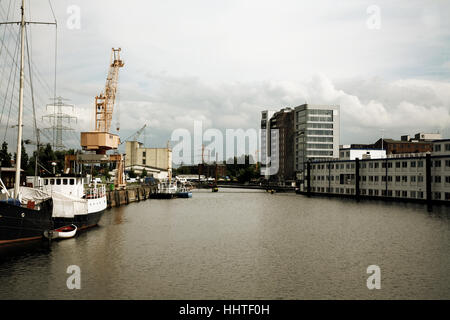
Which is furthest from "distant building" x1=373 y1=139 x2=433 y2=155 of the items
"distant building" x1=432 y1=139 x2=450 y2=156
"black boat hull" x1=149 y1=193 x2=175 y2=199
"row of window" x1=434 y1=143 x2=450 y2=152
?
"black boat hull" x1=149 y1=193 x2=175 y2=199

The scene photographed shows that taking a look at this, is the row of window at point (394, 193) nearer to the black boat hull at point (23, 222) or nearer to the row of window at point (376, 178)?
the row of window at point (376, 178)

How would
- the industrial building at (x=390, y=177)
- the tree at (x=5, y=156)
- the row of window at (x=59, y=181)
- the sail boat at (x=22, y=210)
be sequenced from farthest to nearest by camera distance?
1. the tree at (x=5, y=156)
2. the industrial building at (x=390, y=177)
3. the row of window at (x=59, y=181)
4. the sail boat at (x=22, y=210)

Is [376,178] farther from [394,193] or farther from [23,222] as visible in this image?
[23,222]

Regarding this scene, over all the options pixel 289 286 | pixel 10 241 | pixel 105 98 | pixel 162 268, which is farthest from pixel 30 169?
pixel 289 286

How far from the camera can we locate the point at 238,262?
120ft

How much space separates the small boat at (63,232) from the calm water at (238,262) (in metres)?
0.88

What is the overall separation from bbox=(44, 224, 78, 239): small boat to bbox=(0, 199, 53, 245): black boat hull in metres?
1.00

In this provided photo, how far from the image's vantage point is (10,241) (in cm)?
3912

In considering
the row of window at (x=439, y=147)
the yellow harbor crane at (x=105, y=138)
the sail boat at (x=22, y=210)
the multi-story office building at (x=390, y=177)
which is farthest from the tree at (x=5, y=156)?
the row of window at (x=439, y=147)

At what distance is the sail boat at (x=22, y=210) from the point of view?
38219 millimetres

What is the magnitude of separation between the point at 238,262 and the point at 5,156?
327 ft

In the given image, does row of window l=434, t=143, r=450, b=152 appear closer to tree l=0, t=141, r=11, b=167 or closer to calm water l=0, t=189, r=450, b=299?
calm water l=0, t=189, r=450, b=299

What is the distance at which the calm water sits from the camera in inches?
1101
